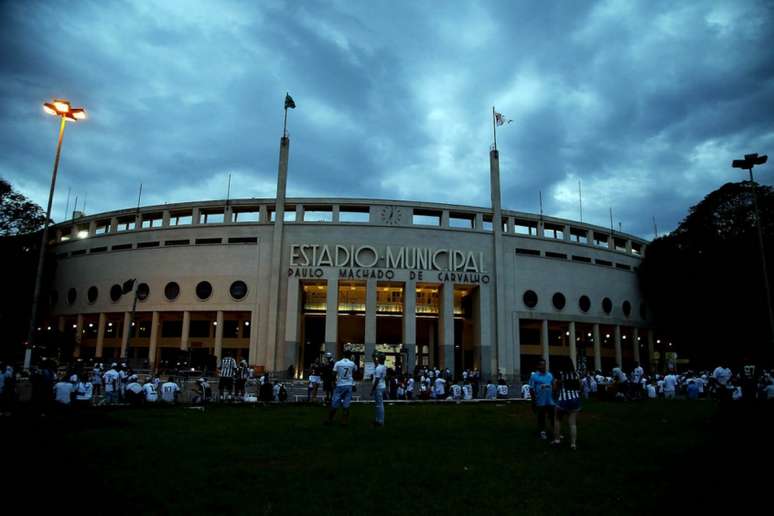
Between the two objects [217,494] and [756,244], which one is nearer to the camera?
[217,494]

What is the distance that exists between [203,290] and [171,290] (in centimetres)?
329

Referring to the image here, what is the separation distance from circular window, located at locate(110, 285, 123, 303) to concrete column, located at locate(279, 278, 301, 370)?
17.1 meters

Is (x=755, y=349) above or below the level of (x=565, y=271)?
below

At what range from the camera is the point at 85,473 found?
637 cm

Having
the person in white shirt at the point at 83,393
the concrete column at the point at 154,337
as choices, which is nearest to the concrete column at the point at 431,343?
the concrete column at the point at 154,337

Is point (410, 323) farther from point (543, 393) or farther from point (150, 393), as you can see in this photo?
point (543, 393)

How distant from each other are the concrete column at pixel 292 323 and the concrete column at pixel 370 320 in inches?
233

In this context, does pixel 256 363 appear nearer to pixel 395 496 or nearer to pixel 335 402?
pixel 335 402

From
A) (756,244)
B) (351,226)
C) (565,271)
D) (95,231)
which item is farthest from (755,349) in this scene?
(95,231)

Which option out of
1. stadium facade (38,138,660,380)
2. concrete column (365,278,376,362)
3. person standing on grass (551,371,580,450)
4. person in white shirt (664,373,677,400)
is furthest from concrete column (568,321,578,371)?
person standing on grass (551,371,580,450)

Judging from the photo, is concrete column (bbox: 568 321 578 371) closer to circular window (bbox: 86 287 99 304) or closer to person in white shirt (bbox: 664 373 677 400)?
person in white shirt (bbox: 664 373 677 400)

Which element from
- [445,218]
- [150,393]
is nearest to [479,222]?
[445,218]

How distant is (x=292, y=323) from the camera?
137ft

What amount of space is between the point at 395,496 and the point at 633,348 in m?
55.3
